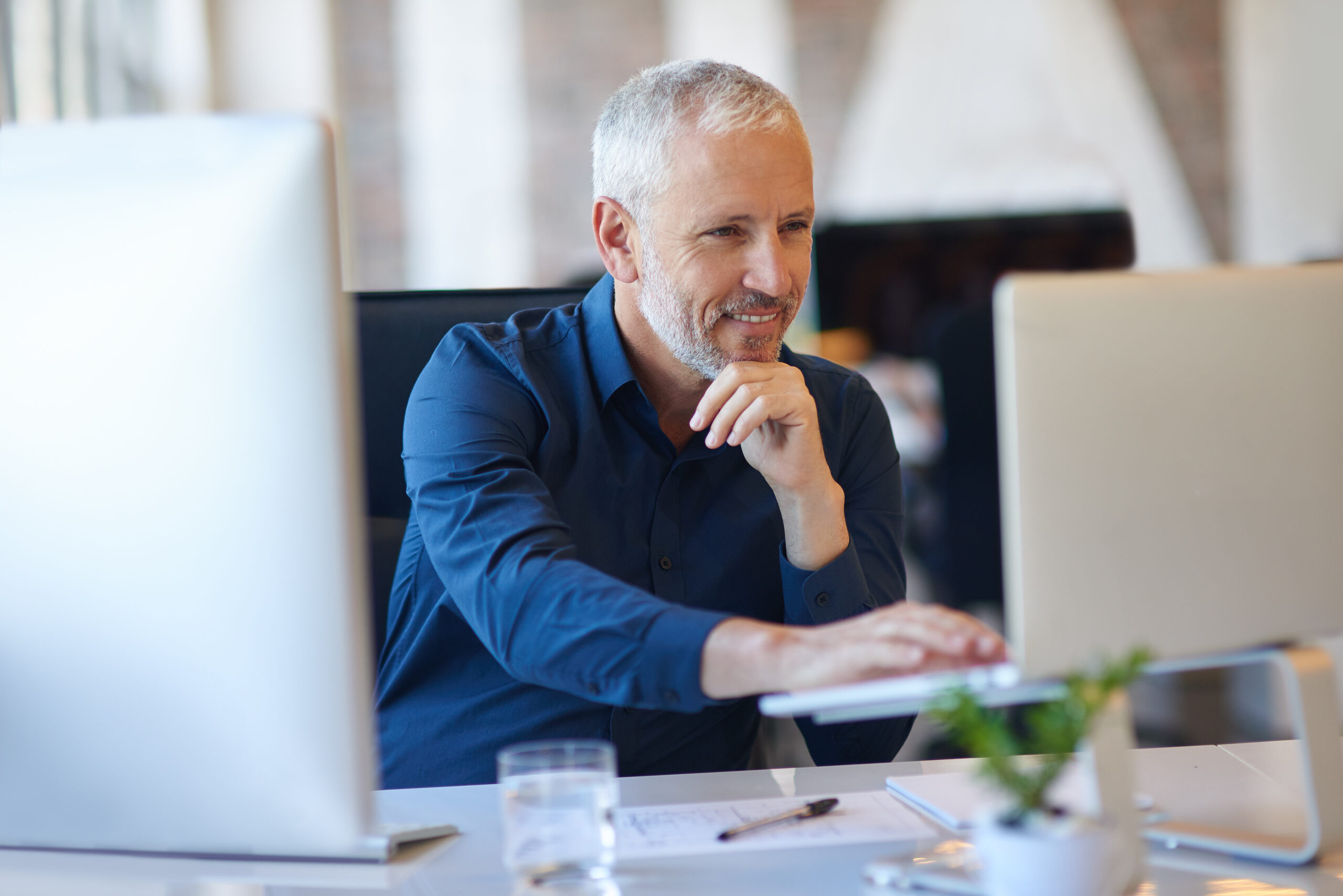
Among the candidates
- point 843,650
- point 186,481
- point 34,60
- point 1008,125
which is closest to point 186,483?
point 186,481

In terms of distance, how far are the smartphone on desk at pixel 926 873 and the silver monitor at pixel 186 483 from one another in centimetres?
33

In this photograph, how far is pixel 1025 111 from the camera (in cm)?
506

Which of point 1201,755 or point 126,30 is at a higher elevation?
point 126,30

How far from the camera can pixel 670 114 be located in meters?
1.28

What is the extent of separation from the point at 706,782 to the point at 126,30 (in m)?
4.14

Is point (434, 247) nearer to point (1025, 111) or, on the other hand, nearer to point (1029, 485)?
point (1025, 111)

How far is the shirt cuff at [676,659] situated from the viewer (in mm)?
886

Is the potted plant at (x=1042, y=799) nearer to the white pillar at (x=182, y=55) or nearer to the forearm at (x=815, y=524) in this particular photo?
the forearm at (x=815, y=524)

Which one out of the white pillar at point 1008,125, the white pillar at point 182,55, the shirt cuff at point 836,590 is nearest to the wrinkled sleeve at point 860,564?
the shirt cuff at point 836,590

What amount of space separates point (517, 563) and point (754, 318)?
46 cm

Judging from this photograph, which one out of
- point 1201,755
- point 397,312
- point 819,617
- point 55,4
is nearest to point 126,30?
point 55,4

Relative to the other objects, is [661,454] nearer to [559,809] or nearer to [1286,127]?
[559,809]

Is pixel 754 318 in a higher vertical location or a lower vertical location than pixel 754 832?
higher

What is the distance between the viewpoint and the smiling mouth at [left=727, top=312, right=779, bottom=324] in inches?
52.2
